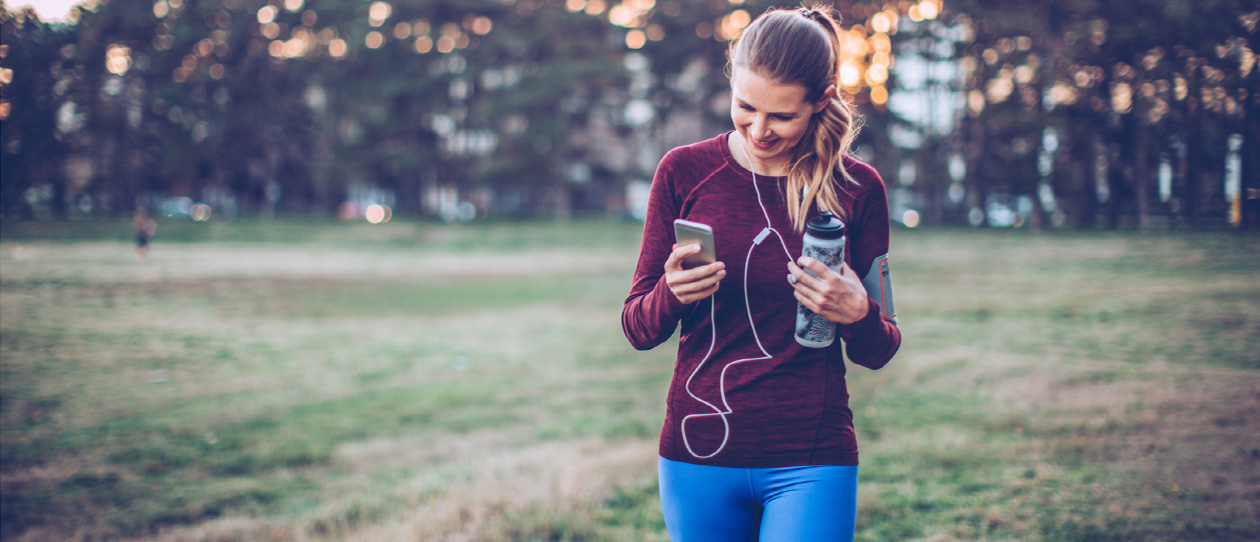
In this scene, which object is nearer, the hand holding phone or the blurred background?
the hand holding phone

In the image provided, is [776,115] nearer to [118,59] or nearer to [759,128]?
[759,128]

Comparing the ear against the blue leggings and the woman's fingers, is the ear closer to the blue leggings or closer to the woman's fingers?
the woman's fingers

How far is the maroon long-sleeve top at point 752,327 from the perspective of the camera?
71.6 inches

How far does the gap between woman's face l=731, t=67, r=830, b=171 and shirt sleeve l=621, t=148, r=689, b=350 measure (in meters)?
0.19

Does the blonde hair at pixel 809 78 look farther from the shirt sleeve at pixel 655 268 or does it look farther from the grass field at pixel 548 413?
the grass field at pixel 548 413

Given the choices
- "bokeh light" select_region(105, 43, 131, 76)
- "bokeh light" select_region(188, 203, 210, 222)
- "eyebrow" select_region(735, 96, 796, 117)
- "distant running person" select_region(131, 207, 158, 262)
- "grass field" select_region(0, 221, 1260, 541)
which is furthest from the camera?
"bokeh light" select_region(188, 203, 210, 222)

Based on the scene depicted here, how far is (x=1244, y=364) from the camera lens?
5.73m

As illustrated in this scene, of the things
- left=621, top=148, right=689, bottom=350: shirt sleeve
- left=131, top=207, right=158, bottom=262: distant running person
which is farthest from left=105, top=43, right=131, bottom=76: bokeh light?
left=131, top=207, right=158, bottom=262: distant running person

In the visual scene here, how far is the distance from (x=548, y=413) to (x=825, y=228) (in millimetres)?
5981

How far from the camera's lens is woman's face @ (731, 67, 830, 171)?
1.78 m

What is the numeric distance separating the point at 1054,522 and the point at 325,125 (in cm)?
3599

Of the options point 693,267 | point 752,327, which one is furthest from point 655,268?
point 752,327

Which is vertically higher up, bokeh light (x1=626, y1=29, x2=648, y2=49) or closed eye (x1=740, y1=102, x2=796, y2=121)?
bokeh light (x1=626, y1=29, x2=648, y2=49)

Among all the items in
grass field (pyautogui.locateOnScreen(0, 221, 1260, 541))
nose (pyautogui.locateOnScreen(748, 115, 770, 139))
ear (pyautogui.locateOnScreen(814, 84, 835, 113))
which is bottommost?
grass field (pyautogui.locateOnScreen(0, 221, 1260, 541))
